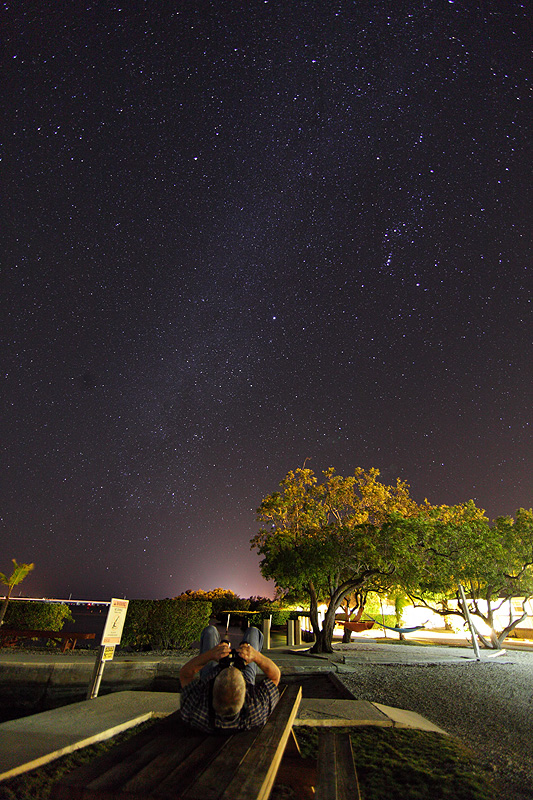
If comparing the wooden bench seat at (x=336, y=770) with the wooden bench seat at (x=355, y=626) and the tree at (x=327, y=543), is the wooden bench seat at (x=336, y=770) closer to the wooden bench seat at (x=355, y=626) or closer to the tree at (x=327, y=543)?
the tree at (x=327, y=543)

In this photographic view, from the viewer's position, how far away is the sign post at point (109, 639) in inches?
244

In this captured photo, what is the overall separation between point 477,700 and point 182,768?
7.90 metres

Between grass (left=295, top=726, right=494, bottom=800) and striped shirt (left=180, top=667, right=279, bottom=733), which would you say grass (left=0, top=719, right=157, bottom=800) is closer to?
striped shirt (left=180, top=667, right=279, bottom=733)

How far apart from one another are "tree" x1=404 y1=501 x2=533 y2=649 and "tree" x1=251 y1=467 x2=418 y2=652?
47.9 inches

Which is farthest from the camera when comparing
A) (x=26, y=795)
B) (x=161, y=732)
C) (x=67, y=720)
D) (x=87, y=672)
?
(x=87, y=672)

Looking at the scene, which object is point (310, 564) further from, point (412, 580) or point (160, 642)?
point (160, 642)

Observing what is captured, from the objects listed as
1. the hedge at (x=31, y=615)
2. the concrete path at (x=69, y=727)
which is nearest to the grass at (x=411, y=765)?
the concrete path at (x=69, y=727)

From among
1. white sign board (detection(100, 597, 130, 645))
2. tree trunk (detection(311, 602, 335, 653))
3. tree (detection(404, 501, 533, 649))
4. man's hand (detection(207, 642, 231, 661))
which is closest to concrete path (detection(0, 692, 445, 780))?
white sign board (detection(100, 597, 130, 645))

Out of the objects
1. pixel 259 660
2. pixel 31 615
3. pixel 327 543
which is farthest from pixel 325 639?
pixel 259 660

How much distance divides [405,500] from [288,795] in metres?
20.9

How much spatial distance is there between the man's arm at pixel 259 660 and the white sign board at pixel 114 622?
378cm

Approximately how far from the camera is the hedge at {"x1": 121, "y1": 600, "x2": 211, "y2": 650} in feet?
45.9

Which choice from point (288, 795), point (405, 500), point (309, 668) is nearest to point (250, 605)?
point (405, 500)

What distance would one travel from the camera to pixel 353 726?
514 cm
